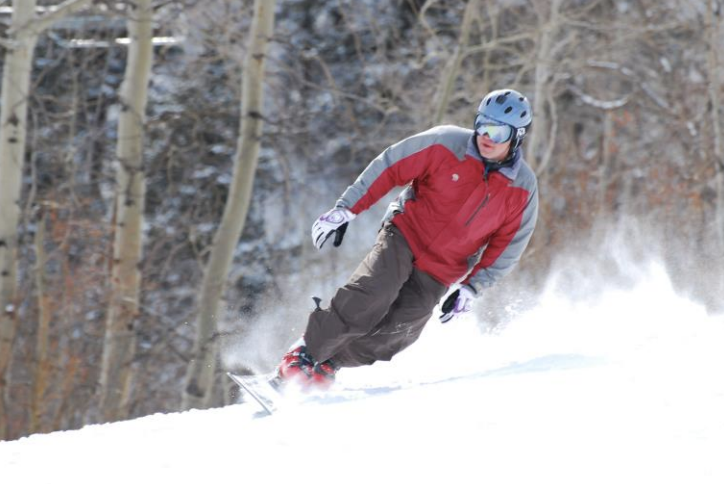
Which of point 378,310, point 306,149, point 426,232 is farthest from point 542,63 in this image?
point 378,310

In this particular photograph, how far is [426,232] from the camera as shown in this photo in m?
4.89

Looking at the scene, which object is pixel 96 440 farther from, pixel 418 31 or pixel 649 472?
pixel 418 31

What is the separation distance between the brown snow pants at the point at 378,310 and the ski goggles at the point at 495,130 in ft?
2.35

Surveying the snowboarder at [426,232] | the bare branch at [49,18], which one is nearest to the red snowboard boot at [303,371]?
the snowboarder at [426,232]

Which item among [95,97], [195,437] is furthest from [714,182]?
[195,437]

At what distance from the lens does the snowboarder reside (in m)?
4.68

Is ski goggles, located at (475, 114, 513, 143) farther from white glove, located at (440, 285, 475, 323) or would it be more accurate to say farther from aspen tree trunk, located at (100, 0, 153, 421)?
aspen tree trunk, located at (100, 0, 153, 421)

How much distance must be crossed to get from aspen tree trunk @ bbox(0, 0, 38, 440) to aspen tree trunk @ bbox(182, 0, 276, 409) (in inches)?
76.9

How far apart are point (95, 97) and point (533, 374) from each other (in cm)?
1565

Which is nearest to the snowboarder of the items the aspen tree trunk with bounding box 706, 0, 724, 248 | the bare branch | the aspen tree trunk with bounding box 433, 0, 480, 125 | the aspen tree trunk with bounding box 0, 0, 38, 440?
the bare branch

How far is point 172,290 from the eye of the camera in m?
17.6

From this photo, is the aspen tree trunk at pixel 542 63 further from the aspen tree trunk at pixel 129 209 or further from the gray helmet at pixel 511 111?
→ the gray helmet at pixel 511 111

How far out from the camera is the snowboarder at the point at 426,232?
468cm

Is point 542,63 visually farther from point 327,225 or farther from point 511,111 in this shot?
point 327,225
